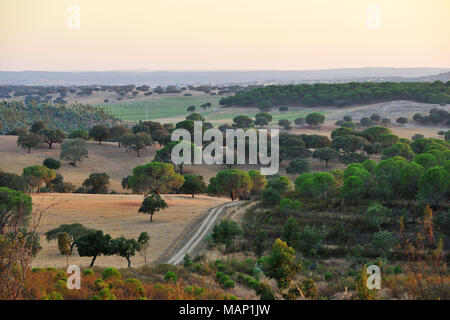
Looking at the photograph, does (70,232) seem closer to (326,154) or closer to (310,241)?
(310,241)

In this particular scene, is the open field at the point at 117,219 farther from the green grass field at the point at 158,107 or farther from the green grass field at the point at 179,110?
the green grass field at the point at 158,107

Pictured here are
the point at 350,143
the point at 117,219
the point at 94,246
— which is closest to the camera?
the point at 94,246

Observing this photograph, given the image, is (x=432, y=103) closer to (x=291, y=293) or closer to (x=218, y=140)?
(x=218, y=140)

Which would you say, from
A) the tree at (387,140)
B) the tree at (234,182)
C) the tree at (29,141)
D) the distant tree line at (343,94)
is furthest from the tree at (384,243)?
the distant tree line at (343,94)

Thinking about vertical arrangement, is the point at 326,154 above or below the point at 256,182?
above

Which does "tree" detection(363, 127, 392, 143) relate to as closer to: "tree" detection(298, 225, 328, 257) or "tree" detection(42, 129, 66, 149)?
"tree" detection(298, 225, 328, 257)

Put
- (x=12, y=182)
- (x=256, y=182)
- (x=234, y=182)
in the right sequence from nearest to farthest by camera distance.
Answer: (x=12, y=182) < (x=234, y=182) < (x=256, y=182)

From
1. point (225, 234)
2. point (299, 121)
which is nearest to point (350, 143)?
point (299, 121)
